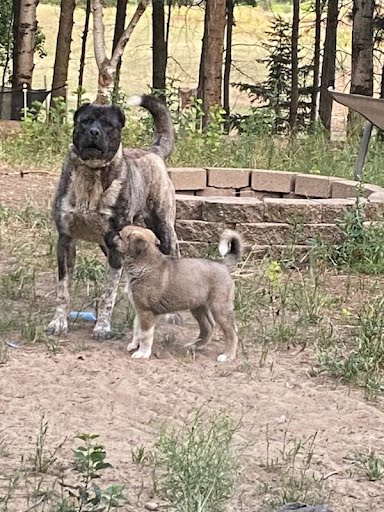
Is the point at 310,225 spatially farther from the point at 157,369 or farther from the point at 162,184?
the point at 157,369

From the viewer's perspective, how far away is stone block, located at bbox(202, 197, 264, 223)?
8.39 m

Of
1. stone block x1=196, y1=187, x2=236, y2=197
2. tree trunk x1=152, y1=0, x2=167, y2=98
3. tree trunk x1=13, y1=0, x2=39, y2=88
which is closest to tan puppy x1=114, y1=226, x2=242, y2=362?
stone block x1=196, y1=187, x2=236, y2=197

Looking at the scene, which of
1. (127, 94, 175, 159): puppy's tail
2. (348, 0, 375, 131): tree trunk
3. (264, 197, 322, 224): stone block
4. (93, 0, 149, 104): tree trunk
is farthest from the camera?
(348, 0, 375, 131): tree trunk

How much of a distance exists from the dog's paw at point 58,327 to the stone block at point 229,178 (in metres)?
3.62

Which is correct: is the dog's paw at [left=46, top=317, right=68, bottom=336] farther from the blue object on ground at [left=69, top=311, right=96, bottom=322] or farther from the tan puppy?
A: the tan puppy

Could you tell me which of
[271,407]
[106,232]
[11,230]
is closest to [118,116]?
[106,232]

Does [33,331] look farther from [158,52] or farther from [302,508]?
[158,52]

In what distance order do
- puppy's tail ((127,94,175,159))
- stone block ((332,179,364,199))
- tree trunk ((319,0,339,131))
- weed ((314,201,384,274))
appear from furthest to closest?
tree trunk ((319,0,339,131)) < stone block ((332,179,364,199)) < weed ((314,201,384,274)) < puppy's tail ((127,94,175,159))

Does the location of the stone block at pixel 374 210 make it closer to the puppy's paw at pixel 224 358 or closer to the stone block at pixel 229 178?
the stone block at pixel 229 178

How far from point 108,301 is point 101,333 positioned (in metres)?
Answer: 0.23

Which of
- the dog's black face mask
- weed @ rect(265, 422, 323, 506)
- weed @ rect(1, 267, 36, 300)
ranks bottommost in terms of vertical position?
weed @ rect(265, 422, 323, 506)

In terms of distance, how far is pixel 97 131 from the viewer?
6.30 meters

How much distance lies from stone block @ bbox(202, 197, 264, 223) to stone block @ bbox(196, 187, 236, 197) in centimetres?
135

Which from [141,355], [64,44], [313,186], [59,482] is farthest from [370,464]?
[64,44]
